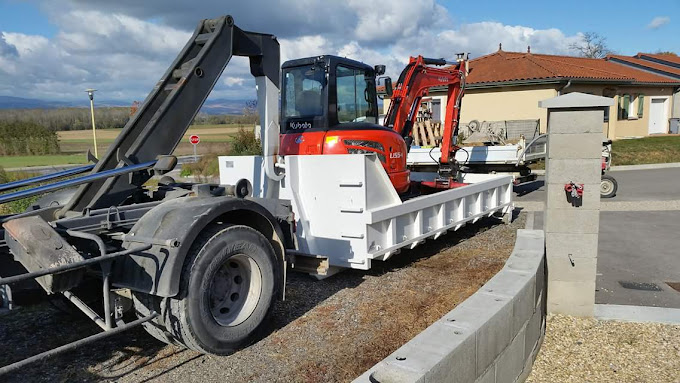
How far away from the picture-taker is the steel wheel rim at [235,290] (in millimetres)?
4399

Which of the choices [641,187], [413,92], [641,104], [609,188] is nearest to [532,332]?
[413,92]

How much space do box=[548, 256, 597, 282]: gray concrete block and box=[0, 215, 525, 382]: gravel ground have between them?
0.85m

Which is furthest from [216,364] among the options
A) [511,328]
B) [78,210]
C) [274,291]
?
[511,328]

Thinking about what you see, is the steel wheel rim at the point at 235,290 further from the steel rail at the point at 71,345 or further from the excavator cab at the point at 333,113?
the excavator cab at the point at 333,113

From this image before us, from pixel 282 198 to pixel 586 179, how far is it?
345 centimetres

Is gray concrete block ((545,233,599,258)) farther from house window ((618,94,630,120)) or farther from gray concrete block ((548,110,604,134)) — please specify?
house window ((618,94,630,120))

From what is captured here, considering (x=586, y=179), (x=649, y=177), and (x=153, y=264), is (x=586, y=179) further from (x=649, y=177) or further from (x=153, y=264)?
(x=649, y=177)

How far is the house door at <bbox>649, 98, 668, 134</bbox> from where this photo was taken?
33.3 metres

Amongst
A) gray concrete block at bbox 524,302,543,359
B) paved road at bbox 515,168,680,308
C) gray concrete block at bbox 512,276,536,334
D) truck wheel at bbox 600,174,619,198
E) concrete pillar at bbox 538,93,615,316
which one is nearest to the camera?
gray concrete block at bbox 512,276,536,334

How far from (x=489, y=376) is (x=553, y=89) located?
74.8 feet

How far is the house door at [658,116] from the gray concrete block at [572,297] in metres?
33.0

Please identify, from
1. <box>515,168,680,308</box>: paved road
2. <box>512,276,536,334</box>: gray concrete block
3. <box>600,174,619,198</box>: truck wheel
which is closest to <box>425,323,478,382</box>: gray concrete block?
<box>512,276,536,334</box>: gray concrete block

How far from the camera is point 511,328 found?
4047mm

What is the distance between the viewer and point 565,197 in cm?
554
